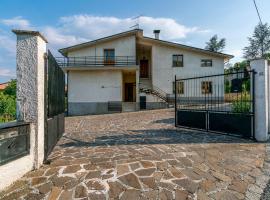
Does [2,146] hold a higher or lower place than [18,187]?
higher

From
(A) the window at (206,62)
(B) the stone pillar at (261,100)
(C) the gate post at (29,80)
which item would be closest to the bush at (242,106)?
(B) the stone pillar at (261,100)

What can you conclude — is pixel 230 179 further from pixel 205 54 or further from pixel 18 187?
pixel 205 54

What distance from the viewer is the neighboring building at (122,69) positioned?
68.1 feet

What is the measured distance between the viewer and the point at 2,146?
3381 mm

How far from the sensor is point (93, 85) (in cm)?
2091

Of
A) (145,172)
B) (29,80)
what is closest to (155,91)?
(145,172)

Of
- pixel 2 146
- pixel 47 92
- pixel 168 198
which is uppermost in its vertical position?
pixel 47 92

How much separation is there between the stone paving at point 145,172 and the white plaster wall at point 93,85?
48.3 ft

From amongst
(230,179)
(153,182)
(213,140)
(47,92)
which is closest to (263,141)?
(213,140)

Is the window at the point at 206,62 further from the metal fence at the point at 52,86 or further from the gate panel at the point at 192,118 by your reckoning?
the metal fence at the point at 52,86

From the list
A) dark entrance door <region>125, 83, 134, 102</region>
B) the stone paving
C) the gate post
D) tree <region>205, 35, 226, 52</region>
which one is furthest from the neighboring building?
tree <region>205, 35, 226, 52</region>

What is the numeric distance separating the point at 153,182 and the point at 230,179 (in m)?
1.47

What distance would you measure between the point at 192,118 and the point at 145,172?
5499mm

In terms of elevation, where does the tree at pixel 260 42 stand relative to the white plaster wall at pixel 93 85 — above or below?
above
